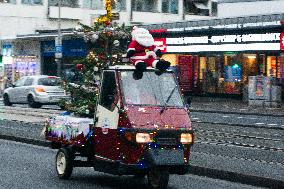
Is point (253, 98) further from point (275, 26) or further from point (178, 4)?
point (178, 4)

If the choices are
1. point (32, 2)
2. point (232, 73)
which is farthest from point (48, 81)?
point (32, 2)

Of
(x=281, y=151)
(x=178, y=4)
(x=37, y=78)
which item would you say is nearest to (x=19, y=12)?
(x=178, y=4)

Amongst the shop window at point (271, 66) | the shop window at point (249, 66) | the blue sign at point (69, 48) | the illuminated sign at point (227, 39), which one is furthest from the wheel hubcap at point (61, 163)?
the blue sign at point (69, 48)

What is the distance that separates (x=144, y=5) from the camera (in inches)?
2926

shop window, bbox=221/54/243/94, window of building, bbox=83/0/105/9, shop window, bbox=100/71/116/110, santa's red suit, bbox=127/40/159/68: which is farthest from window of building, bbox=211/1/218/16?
shop window, bbox=100/71/116/110

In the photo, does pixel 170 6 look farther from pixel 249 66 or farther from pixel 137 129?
pixel 137 129

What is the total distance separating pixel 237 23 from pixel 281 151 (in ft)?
80.0

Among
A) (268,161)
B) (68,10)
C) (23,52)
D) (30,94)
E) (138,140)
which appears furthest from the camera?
(68,10)

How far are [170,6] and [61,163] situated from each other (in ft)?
214

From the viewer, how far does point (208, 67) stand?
42688 millimetres

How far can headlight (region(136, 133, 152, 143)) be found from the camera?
10.3m

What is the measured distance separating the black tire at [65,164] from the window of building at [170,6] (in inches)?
2520

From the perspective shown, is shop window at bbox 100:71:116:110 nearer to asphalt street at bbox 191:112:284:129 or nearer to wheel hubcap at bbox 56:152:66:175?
wheel hubcap at bbox 56:152:66:175

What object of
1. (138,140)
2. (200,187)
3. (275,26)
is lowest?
(200,187)
